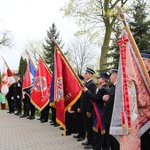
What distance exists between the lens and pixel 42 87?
38.1ft

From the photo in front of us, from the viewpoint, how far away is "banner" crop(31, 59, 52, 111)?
11555 millimetres

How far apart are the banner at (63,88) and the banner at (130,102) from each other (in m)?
2.89

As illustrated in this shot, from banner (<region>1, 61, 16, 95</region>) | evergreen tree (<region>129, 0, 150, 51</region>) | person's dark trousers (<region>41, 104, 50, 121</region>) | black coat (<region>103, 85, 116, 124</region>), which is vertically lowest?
person's dark trousers (<region>41, 104, 50, 121</region>)

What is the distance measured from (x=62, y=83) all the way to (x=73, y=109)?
236 centimetres

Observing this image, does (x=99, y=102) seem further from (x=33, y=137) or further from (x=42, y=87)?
(x=42, y=87)

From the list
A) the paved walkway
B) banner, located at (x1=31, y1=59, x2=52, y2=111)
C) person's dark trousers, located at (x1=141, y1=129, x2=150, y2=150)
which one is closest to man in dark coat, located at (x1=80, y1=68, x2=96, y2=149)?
the paved walkway

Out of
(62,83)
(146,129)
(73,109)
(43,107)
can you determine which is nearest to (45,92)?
(43,107)

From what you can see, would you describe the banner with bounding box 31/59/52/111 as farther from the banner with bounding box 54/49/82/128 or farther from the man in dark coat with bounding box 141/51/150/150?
the man in dark coat with bounding box 141/51/150/150

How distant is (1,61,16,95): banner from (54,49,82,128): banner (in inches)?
338

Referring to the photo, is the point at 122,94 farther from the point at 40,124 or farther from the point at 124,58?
the point at 40,124

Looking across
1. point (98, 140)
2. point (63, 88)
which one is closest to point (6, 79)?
point (63, 88)

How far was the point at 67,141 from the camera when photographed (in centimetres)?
820

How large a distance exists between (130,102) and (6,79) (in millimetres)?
12206

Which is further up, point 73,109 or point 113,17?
point 113,17
